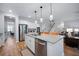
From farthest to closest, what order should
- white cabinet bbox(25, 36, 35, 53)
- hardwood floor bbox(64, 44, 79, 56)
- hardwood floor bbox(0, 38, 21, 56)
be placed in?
white cabinet bbox(25, 36, 35, 53)
hardwood floor bbox(0, 38, 21, 56)
hardwood floor bbox(64, 44, 79, 56)

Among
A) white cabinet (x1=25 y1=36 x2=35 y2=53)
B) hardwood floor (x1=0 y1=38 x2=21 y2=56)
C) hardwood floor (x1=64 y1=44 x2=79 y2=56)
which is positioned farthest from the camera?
white cabinet (x1=25 y1=36 x2=35 y2=53)

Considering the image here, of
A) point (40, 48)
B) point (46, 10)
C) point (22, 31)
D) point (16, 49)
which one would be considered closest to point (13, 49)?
point (16, 49)

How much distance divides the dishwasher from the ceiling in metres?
0.50

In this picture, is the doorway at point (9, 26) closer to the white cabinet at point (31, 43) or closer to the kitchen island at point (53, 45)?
the white cabinet at point (31, 43)

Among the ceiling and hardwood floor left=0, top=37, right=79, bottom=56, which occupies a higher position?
the ceiling

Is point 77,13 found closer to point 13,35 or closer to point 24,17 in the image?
point 24,17

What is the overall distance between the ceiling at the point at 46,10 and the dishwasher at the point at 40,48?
1.65 feet

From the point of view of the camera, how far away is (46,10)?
1968mm

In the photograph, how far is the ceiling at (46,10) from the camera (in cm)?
191

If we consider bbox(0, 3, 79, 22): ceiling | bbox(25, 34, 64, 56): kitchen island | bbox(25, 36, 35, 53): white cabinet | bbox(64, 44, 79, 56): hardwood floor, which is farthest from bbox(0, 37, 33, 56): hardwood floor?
bbox(64, 44, 79, 56): hardwood floor

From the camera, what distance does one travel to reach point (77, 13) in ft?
6.35

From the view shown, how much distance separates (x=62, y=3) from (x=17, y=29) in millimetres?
1163

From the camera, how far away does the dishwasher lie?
1.99m

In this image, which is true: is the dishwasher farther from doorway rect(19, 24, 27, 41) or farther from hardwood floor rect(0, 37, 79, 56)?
doorway rect(19, 24, 27, 41)
